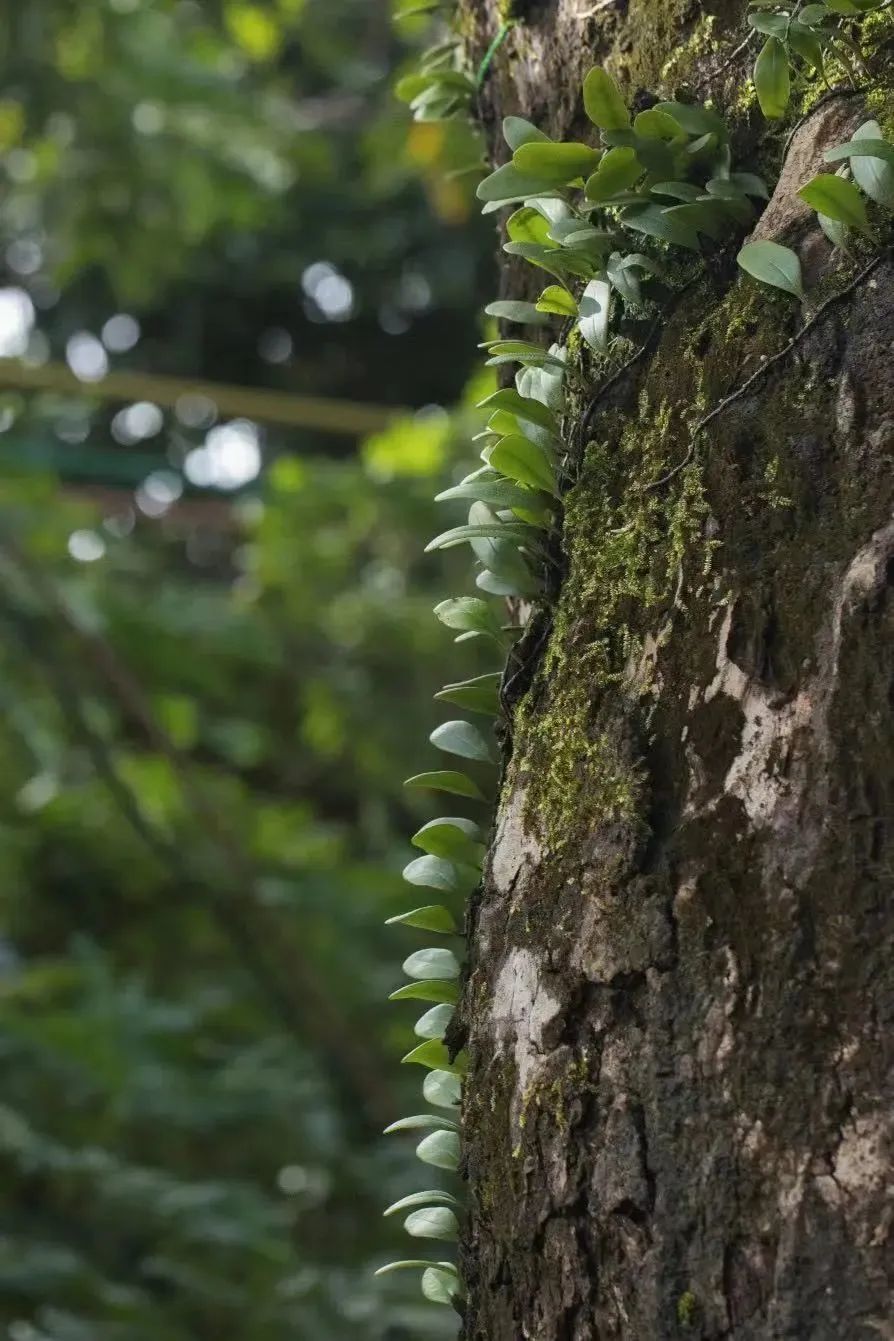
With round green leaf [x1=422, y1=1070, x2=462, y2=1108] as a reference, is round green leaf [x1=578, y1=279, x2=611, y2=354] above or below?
above

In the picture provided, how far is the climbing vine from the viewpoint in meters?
0.85

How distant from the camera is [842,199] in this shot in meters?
0.80

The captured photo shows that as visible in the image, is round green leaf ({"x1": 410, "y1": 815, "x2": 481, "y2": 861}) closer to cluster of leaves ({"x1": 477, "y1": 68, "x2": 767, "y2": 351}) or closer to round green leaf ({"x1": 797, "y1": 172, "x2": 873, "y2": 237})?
cluster of leaves ({"x1": 477, "y1": 68, "x2": 767, "y2": 351})

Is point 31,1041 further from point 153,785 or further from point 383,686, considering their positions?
point 383,686

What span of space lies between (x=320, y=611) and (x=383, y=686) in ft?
0.86

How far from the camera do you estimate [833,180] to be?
31.1 inches

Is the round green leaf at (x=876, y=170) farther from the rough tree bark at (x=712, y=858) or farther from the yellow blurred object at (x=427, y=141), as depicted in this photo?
the yellow blurred object at (x=427, y=141)

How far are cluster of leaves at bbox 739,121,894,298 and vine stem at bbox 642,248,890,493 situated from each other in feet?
0.06

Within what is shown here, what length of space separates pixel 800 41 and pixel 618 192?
0.45 ft

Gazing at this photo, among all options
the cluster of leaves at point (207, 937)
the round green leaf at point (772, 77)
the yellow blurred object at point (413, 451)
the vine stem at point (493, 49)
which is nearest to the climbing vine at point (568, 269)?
the round green leaf at point (772, 77)

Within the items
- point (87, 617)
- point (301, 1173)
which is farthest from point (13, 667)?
point (301, 1173)

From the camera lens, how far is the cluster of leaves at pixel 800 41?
0.85 metres

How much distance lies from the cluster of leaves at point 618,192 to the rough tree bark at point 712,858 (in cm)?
3

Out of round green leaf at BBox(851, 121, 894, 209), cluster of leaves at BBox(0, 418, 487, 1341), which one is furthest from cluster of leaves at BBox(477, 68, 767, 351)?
cluster of leaves at BBox(0, 418, 487, 1341)
